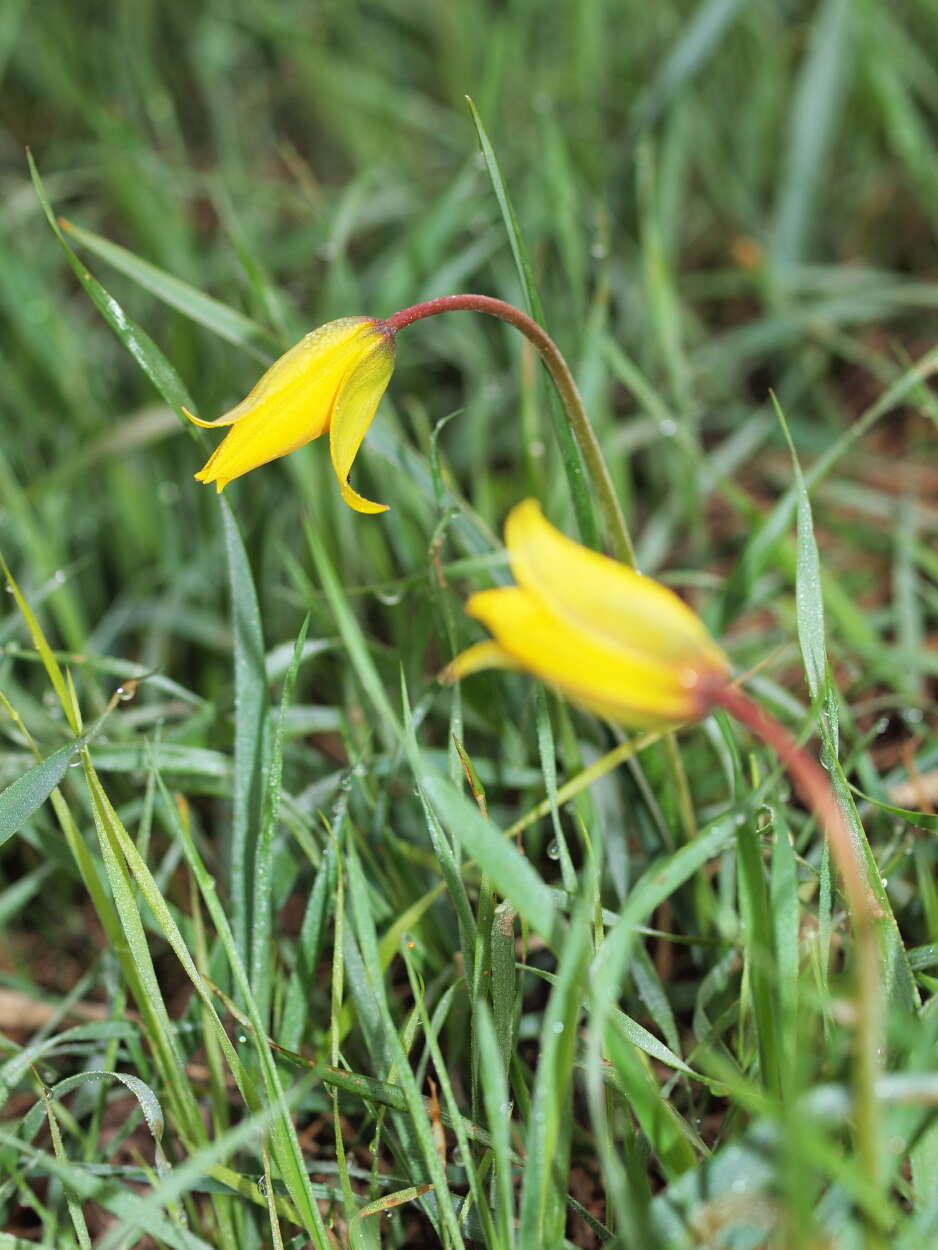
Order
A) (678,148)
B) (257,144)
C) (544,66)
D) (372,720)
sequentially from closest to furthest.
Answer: (372,720)
(678,148)
(544,66)
(257,144)

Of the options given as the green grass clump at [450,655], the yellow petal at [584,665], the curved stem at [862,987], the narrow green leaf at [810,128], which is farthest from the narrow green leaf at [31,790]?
the narrow green leaf at [810,128]

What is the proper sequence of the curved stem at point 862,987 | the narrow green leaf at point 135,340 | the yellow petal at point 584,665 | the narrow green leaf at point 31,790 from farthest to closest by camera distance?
the narrow green leaf at point 135,340 < the narrow green leaf at point 31,790 < the yellow petal at point 584,665 < the curved stem at point 862,987

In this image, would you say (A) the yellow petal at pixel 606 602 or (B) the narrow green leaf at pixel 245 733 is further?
(B) the narrow green leaf at pixel 245 733

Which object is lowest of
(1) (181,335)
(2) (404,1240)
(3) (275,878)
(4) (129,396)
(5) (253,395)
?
(2) (404,1240)

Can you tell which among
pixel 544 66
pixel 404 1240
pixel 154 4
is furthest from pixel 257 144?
pixel 404 1240

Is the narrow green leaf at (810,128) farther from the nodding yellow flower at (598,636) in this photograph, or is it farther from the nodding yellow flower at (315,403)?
the nodding yellow flower at (598,636)

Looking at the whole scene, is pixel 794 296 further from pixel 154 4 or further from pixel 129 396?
pixel 154 4
